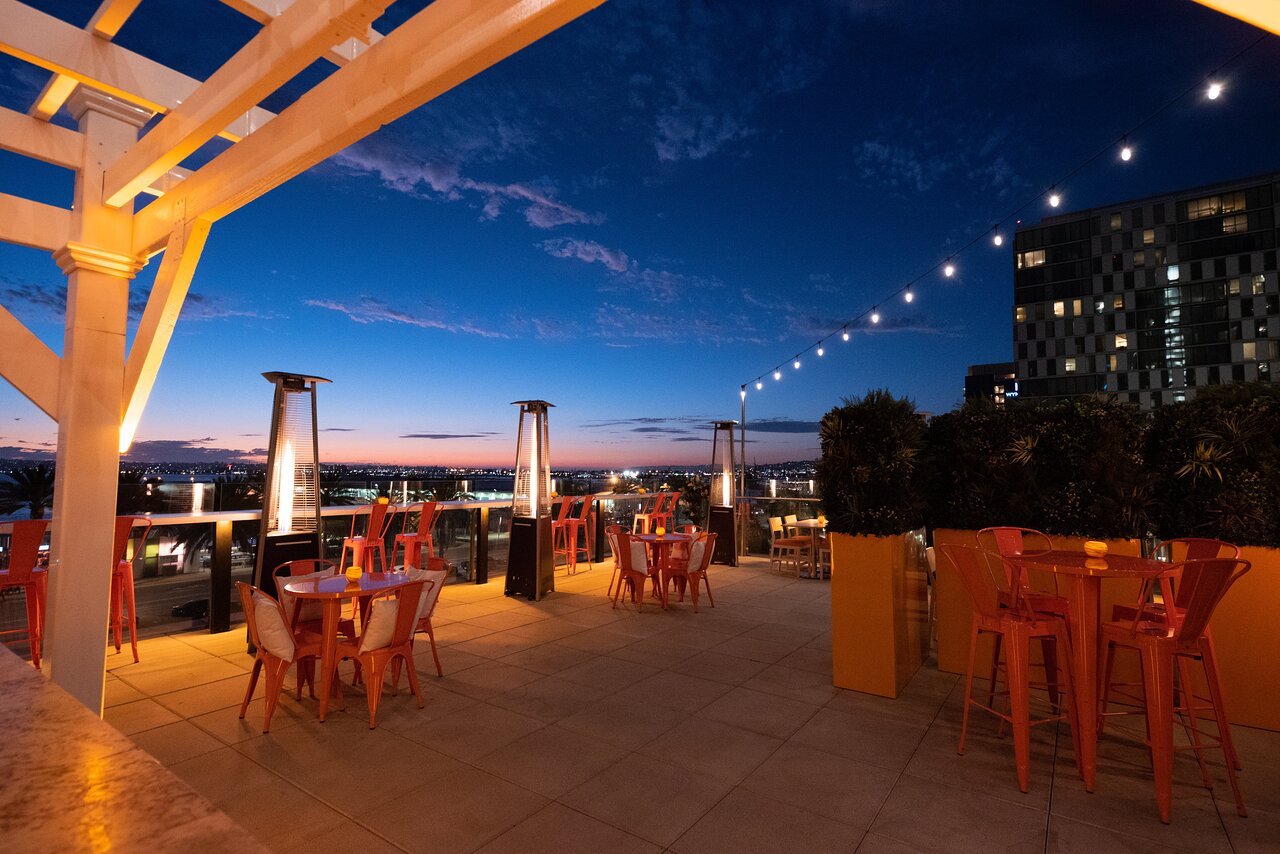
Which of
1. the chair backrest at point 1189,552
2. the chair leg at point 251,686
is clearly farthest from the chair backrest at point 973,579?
the chair leg at point 251,686

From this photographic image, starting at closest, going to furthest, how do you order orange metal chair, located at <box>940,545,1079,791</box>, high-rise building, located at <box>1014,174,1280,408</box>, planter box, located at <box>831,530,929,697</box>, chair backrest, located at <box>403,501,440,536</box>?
orange metal chair, located at <box>940,545,1079,791</box>
planter box, located at <box>831,530,929,697</box>
chair backrest, located at <box>403,501,440,536</box>
high-rise building, located at <box>1014,174,1280,408</box>

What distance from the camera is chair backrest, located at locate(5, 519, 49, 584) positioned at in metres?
4.27

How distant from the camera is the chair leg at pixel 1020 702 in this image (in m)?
2.92

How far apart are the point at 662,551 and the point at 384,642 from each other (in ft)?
11.4

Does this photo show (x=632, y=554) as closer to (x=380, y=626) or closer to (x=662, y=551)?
(x=662, y=551)

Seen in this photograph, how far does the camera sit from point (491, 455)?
25516 mm

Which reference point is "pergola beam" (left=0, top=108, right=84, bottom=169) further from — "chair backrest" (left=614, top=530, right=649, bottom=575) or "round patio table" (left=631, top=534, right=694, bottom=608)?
"round patio table" (left=631, top=534, right=694, bottom=608)

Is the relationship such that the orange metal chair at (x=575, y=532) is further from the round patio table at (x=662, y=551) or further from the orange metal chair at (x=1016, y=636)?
the orange metal chair at (x=1016, y=636)

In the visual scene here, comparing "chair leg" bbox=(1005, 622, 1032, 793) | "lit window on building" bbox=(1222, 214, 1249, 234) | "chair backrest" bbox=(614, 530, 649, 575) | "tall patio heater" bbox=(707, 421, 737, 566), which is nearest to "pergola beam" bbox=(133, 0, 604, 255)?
"chair leg" bbox=(1005, 622, 1032, 793)

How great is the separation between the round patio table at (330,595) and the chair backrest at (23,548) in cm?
193

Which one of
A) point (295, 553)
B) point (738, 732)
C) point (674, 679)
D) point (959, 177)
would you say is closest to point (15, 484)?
point (295, 553)

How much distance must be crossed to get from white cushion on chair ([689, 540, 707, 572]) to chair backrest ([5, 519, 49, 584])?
211 inches

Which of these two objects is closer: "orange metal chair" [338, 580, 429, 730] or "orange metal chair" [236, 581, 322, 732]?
"orange metal chair" [236, 581, 322, 732]

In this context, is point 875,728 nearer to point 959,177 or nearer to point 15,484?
point 15,484
